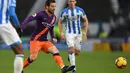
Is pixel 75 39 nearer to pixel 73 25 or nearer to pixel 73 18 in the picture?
pixel 73 25

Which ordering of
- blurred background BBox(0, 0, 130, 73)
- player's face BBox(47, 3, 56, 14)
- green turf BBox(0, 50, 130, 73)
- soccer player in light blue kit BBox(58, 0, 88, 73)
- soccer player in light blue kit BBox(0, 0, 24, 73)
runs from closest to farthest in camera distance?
soccer player in light blue kit BBox(0, 0, 24, 73)
player's face BBox(47, 3, 56, 14)
soccer player in light blue kit BBox(58, 0, 88, 73)
green turf BBox(0, 50, 130, 73)
blurred background BBox(0, 0, 130, 73)

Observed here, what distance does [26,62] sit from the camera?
12789mm

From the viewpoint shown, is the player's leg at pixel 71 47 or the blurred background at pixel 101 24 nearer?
the player's leg at pixel 71 47

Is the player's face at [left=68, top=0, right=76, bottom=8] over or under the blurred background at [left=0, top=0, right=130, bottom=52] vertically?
over

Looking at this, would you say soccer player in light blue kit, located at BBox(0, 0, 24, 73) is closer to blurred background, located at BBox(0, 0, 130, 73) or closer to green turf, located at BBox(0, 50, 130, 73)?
green turf, located at BBox(0, 50, 130, 73)

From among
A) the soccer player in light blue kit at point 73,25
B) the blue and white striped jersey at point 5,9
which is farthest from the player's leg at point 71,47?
the blue and white striped jersey at point 5,9

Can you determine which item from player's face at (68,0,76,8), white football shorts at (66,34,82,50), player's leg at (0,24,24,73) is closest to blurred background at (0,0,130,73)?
white football shorts at (66,34,82,50)

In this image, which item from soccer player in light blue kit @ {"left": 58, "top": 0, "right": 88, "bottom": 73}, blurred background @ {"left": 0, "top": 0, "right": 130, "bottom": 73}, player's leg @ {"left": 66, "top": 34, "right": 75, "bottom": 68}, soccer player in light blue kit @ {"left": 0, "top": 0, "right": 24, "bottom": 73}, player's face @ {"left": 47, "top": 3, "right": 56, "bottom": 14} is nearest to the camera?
soccer player in light blue kit @ {"left": 0, "top": 0, "right": 24, "bottom": 73}

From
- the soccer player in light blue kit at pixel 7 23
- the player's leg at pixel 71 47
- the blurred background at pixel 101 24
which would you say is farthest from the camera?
the blurred background at pixel 101 24

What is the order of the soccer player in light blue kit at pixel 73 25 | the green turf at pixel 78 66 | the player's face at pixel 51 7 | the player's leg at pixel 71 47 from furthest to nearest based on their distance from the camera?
the green turf at pixel 78 66, the soccer player in light blue kit at pixel 73 25, the player's leg at pixel 71 47, the player's face at pixel 51 7

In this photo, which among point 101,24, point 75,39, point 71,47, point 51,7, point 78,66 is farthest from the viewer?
point 101,24

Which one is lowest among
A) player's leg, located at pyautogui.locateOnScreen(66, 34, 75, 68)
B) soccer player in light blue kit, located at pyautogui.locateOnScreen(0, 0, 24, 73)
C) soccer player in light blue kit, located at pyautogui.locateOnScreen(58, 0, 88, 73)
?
player's leg, located at pyautogui.locateOnScreen(66, 34, 75, 68)

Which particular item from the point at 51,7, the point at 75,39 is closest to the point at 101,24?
the point at 75,39

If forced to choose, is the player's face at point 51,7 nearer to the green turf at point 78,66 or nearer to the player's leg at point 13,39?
the player's leg at point 13,39
